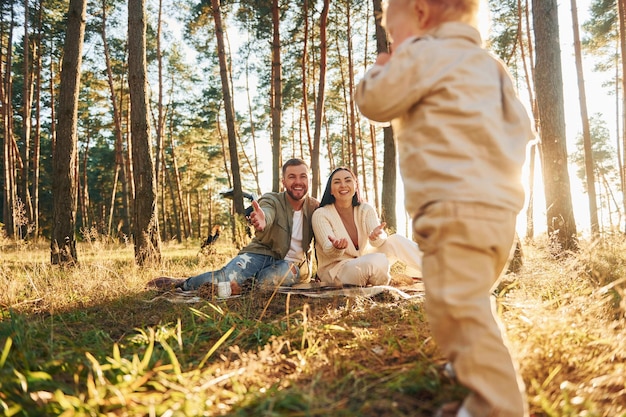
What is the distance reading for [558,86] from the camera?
6.55 meters

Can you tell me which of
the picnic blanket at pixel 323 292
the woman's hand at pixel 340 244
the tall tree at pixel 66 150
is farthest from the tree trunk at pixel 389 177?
the tall tree at pixel 66 150

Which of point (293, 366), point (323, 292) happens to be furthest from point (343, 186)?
point (293, 366)

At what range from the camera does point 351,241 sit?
16.4ft

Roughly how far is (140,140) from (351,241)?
385 cm

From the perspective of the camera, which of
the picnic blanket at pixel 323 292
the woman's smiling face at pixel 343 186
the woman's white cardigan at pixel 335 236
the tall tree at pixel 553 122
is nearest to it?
the picnic blanket at pixel 323 292

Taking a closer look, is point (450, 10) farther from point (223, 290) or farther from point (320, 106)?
point (320, 106)

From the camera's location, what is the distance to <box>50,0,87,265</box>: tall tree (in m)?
6.43

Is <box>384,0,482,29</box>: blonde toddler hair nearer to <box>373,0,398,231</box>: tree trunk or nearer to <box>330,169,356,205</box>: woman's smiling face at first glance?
<box>330,169,356,205</box>: woman's smiling face

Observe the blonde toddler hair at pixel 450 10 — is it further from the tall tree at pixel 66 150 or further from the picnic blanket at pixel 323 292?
the tall tree at pixel 66 150

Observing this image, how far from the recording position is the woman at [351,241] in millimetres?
4711

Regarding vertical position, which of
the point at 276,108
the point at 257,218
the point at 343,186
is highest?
the point at 276,108

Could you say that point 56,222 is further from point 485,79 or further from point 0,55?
point 0,55

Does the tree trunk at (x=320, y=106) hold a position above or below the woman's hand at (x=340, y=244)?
above

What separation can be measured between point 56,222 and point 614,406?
7.05 metres
